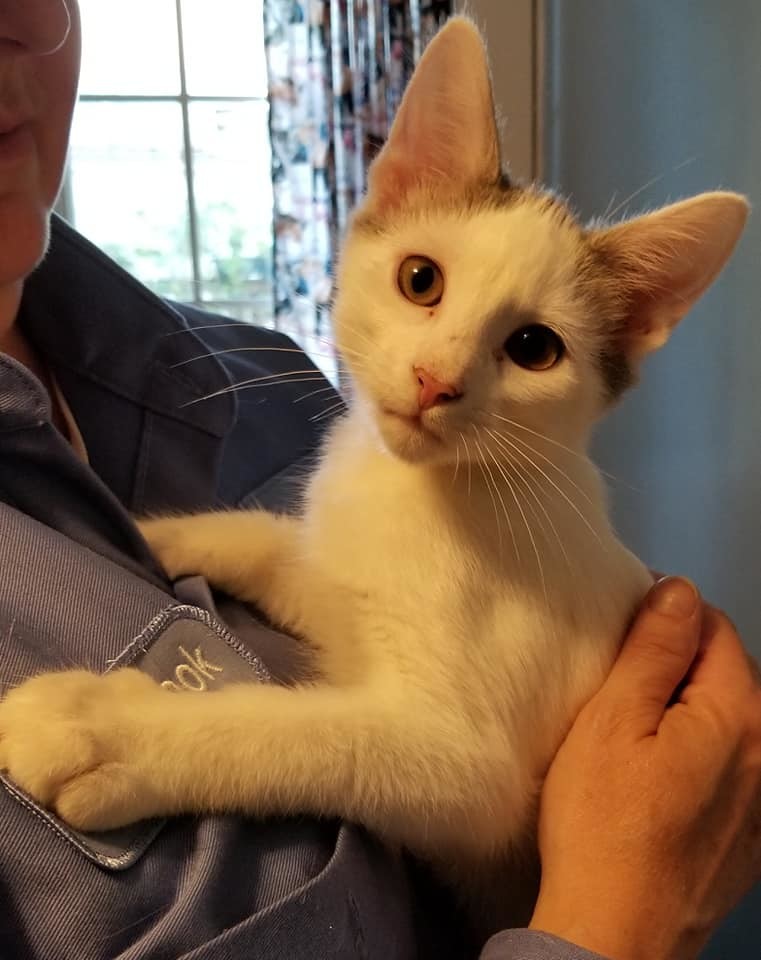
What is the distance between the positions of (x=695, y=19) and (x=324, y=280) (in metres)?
1.87

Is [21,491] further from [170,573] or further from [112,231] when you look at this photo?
[112,231]

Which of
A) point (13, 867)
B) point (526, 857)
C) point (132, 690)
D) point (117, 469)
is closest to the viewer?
point (13, 867)

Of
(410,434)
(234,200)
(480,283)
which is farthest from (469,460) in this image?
(234,200)

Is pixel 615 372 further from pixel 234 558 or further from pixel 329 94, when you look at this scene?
pixel 329 94

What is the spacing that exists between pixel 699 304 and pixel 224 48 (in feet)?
8.78

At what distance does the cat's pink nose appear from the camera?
83 centimetres

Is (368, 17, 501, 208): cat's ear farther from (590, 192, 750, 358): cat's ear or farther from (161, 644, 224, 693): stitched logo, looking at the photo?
(161, 644, 224, 693): stitched logo

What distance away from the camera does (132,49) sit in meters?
3.46

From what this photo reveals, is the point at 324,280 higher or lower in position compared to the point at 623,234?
lower

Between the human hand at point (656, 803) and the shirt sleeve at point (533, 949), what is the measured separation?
6 centimetres

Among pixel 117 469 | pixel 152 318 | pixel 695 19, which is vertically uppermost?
pixel 695 19

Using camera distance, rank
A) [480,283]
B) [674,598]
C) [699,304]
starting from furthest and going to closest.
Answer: [699,304] → [674,598] → [480,283]

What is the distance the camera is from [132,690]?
2.41 ft

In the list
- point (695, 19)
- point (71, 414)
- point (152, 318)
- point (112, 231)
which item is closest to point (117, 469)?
point (71, 414)
